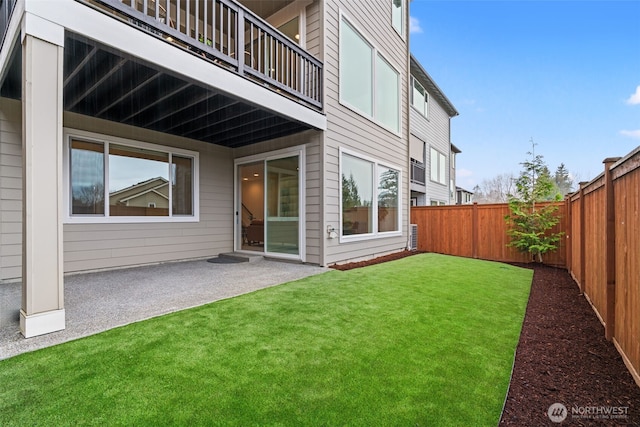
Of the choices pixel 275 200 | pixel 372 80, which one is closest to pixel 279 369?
pixel 275 200

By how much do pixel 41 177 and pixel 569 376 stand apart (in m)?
4.41

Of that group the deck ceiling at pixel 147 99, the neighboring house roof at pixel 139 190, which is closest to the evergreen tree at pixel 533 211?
the deck ceiling at pixel 147 99

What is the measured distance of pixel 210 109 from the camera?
15.2 ft

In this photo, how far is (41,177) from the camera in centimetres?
238

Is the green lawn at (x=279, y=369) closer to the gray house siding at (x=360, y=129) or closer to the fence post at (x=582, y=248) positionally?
the fence post at (x=582, y=248)

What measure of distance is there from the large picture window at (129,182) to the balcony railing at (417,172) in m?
8.81

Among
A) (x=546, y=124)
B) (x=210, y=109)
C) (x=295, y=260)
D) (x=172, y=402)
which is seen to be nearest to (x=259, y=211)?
(x=295, y=260)

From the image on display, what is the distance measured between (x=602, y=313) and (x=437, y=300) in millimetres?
1613

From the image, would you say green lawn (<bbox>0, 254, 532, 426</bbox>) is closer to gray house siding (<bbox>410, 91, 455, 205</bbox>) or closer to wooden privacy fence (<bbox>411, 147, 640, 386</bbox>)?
wooden privacy fence (<bbox>411, 147, 640, 386</bbox>)

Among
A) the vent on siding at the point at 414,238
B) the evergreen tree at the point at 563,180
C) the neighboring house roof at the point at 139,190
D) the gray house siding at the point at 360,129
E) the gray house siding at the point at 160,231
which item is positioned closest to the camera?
the gray house siding at the point at 160,231

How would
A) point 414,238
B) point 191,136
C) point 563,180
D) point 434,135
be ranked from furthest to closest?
point 563,180 → point 434,135 → point 414,238 → point 191,136

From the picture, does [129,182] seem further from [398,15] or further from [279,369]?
[398,15]

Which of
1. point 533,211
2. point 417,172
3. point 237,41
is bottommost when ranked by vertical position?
point 533,211

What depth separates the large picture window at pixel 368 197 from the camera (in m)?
6.20
